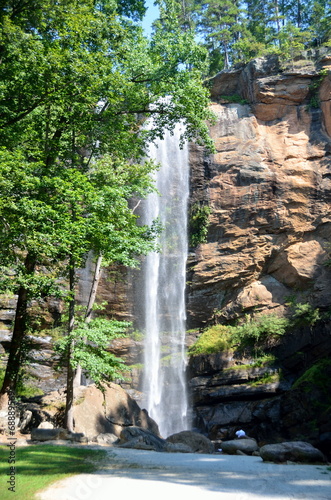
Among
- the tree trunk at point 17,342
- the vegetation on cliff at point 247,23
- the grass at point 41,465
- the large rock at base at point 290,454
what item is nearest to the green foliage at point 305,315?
the large rock at base at point 290,454

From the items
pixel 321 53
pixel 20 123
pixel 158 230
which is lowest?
pixel 158 230

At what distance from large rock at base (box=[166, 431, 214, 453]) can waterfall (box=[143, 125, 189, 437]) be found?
20.8ft

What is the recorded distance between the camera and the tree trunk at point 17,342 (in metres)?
11.5

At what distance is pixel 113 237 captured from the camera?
482 inches

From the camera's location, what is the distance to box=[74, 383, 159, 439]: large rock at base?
1357 centimetres

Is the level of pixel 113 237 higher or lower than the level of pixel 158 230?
lower

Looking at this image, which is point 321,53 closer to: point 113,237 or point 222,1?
point 222,1

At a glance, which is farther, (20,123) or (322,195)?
(322,195)

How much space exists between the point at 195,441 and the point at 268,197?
46.5ft

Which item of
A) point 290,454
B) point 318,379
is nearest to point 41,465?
point 290,454

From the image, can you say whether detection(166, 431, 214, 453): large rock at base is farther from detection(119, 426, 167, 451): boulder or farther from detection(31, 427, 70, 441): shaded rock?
detection(31, 427, 70, 441): shaded rock

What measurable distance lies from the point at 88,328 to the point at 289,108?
776 inches

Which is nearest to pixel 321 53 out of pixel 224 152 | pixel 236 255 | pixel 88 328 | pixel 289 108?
pixel 289 108

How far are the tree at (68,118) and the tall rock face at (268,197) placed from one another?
986 cm
